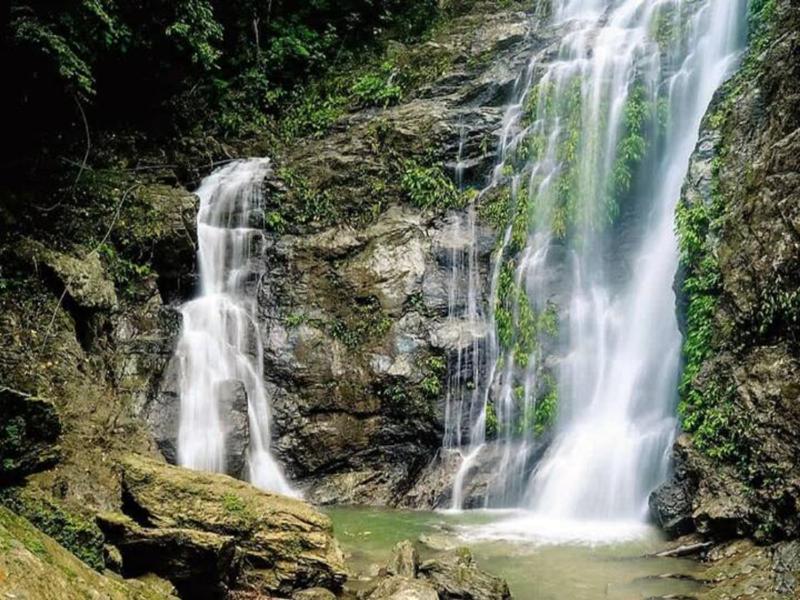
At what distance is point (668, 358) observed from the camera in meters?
11.1

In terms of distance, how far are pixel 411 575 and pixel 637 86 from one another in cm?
1081

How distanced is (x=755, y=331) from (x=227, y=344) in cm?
834

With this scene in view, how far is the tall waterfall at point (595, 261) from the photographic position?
1084cm

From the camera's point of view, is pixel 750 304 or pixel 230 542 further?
pixel 750 304

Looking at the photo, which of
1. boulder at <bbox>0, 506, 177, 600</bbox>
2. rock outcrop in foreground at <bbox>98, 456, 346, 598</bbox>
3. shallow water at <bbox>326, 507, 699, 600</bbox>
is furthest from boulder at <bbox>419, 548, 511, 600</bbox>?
boulder at <bbox>0, 506, 177, 600</bbox>

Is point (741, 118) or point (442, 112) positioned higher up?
point (442, 112)

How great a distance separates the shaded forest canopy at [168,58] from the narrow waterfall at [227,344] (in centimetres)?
229

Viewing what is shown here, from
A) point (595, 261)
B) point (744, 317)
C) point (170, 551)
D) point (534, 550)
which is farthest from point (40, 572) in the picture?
point (595, 261)

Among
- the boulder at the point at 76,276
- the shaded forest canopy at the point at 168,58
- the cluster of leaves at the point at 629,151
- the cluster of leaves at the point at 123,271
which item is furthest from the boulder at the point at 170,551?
the cluster of leaves at the point at 629,151

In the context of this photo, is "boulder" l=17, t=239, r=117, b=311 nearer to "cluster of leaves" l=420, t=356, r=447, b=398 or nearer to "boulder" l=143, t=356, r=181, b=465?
"boulder" l=143, t=356, r=181, b=465

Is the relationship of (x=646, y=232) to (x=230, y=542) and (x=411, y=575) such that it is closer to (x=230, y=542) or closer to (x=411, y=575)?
(x=411, y=575)

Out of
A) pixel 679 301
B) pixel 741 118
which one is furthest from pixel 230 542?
pixel 741 118

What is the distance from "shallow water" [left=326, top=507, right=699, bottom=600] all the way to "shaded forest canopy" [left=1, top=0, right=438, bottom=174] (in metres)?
7.09

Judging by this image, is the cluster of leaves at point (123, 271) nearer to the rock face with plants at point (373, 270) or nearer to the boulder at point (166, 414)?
the boulder at point (166, 414)
